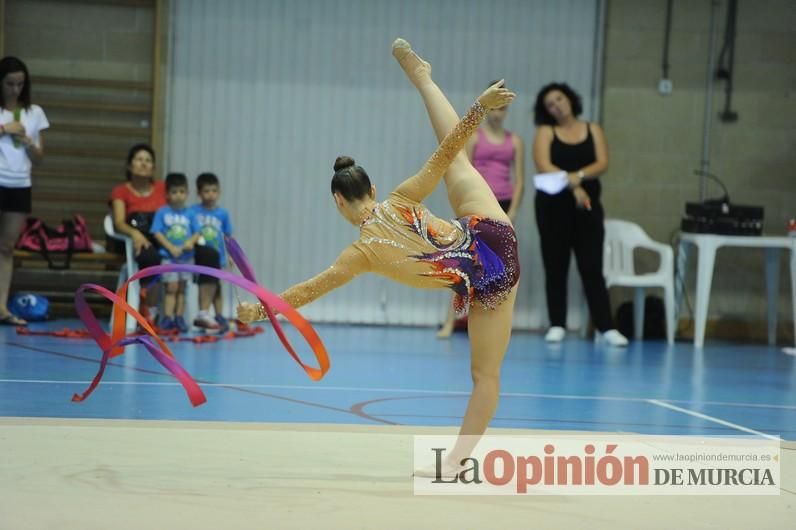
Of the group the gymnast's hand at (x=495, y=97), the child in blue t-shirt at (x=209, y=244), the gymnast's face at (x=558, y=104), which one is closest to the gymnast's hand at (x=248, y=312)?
the gymnast's hand at (x=495, y=97)

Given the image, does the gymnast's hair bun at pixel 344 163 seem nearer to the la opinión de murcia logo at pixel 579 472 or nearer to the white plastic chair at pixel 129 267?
the la opinión de murcia logo at pixel 579 472

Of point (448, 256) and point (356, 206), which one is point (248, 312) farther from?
point (448, 256)

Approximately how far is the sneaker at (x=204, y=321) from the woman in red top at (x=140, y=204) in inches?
15.7

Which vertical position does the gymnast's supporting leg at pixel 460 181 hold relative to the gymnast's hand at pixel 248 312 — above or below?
above

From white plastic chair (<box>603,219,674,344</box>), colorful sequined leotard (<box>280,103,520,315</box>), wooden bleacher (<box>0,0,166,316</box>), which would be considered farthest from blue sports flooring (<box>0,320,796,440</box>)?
wooden bleacher (<box>0,0,166,316</box>)

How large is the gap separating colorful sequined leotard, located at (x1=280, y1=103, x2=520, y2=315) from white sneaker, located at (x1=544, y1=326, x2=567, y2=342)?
410 cm

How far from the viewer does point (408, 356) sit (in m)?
6.17

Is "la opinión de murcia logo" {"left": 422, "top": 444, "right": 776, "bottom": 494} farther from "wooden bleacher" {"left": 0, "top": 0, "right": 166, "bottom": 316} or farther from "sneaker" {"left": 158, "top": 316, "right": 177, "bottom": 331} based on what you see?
"wooden bleacher" {"left": 0, "top": 0, "right": 166, "bottom": 316}

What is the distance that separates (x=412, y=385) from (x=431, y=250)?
2.11 metres

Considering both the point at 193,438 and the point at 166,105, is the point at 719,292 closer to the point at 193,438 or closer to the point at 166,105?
the point at 166,105

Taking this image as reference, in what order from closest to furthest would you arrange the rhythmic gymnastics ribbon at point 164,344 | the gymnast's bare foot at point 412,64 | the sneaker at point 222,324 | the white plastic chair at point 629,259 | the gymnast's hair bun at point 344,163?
the rhythmic gymnastics ribbon at point 164,344, the gymnast's hair bun at point 344,163, the gymnast's bare foot at point 412,64, the sneaker at point 222,324, the white plastic chair at point 629,259

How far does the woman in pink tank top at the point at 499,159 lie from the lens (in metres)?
7.07

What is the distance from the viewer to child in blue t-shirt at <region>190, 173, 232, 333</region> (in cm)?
664

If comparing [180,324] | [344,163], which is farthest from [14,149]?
[344,163]
